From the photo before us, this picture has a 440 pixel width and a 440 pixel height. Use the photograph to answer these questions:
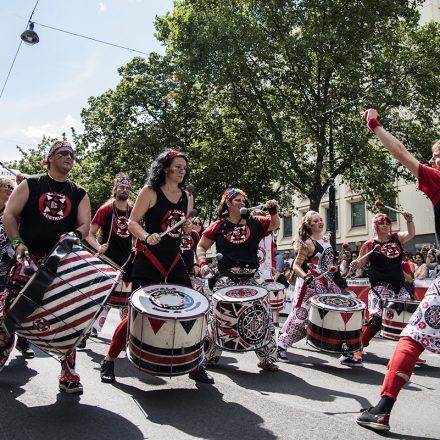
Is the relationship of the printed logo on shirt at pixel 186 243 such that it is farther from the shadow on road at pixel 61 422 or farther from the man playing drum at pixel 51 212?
the shadow on road at pixel 61 422

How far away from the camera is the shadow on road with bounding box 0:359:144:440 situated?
327 centimetres

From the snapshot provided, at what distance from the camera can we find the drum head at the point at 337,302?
5.86 meters

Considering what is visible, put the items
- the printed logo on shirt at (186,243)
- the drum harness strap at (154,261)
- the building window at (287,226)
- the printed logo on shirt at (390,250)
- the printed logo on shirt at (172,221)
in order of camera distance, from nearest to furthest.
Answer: the drum harness strap at (154,261) < the printed logo on shirt at (172,221) < the printed logo on shirt at (390,250) < the printed logo on shirt at (186,243) < the building window at (287,226)

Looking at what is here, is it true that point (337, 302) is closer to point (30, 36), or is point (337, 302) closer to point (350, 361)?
point (350, 361)

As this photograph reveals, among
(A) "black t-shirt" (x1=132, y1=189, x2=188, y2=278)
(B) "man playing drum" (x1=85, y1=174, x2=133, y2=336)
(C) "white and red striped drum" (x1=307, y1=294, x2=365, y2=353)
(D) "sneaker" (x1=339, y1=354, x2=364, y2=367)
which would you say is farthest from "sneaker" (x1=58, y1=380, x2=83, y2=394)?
(D) "sneaker" (x1=339, y1=354, x2=364, y2=367)

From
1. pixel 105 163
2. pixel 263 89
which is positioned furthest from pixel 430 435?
pixel 105 163

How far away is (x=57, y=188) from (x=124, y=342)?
1.48m

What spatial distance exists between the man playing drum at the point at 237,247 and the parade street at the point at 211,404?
0.25 metres

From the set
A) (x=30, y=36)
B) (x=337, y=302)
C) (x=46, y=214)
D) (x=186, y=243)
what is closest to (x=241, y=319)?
(x=337, y=302)

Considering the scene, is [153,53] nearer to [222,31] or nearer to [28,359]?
[222,31]

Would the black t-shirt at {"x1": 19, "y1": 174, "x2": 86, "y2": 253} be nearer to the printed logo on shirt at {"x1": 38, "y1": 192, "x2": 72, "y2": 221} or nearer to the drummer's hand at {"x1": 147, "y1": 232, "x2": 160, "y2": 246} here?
the printed logo on shirt at {"x1": 38, "y1": 192, "x2": 72, "y2": 221}

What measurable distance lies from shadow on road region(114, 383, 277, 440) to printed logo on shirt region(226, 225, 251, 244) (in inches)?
65.3

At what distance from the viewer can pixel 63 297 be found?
11.5ft

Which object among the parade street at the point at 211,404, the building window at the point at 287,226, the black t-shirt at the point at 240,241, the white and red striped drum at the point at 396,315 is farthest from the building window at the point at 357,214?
the black t-shirt at the point at 240,241
